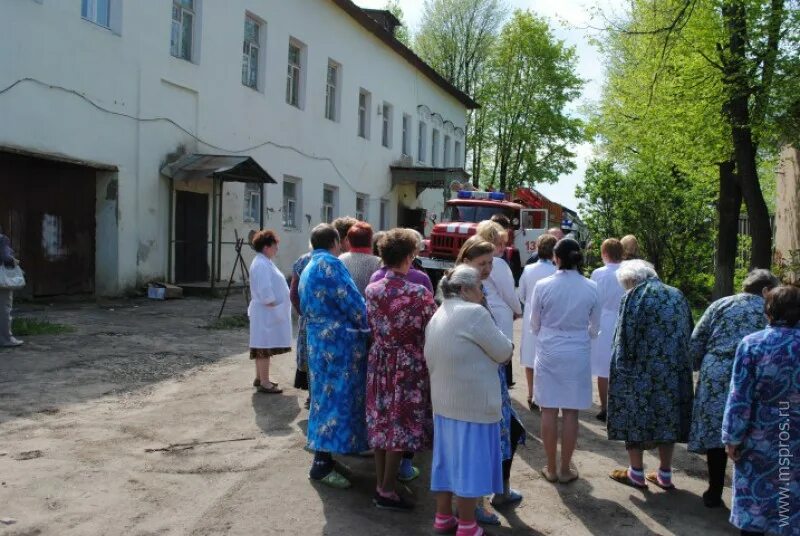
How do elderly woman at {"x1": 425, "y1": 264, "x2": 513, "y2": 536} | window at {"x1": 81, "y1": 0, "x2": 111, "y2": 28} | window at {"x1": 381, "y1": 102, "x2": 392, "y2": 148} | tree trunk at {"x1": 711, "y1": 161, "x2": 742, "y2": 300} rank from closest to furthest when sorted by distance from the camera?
elderly woman at {"x1": 425, "y1": 264, "x2": 513, "y2": 536}
window at {"x1": 81, "y1": 0, "x2": 111, "y2": 28}
tree trunk at {"x1": 711, "y1": 161, "x2": 742, "y2": 300}
window at {"x1": 381, "y1": 102, "x2": 392, "y2": 148}

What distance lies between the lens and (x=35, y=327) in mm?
9508

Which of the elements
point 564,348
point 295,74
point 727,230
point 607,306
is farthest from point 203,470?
point 295,74

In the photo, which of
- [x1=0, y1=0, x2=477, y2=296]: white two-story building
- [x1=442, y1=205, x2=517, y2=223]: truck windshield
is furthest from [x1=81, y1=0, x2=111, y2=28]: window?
[x1=442, y1=205, x2=517, y2=223]: truck windshield

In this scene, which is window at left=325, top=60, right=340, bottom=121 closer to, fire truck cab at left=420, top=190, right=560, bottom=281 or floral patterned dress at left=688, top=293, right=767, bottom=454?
fire truck cab at left=420, top=190, right=560, bottom=281

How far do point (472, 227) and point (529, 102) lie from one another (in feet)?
79.7

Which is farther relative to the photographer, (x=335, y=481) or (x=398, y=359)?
(x=335, y=481)

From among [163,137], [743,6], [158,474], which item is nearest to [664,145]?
[743,6]

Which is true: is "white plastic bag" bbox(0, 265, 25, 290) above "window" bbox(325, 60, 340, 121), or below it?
below

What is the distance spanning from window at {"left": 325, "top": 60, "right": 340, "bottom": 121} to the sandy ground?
49.5 ft

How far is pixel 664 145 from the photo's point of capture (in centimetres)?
1391

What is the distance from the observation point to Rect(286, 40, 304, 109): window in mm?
19609

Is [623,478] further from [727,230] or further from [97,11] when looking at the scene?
[97,11]

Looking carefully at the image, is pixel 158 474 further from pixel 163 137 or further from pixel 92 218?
pixel 163 137

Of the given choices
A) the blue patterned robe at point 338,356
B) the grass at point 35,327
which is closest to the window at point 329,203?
the grass at point 35,327
